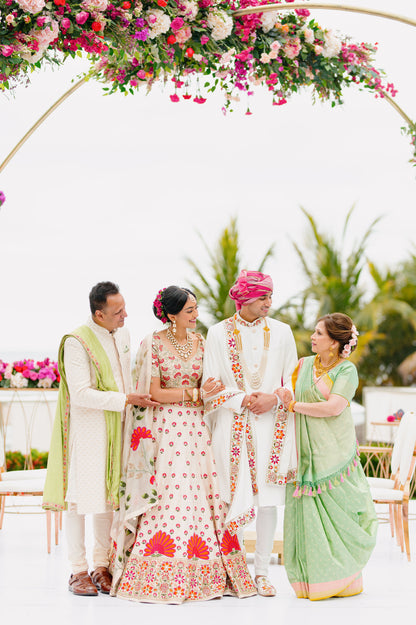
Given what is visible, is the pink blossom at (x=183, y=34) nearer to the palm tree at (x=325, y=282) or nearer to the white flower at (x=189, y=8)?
the white flower at (x=189, y=8)

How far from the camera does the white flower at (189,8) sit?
420cm

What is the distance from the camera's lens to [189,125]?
18266mm

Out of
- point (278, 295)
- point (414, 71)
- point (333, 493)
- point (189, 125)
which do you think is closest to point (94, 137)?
point (189, 125)

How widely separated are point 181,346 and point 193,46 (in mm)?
1677

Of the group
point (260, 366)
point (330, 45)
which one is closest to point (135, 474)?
point (260, 366)

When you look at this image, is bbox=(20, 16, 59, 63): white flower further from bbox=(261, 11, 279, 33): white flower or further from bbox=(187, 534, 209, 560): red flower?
bbox=(187, 534, 209, 560): red flower

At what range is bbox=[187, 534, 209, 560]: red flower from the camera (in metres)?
4.24

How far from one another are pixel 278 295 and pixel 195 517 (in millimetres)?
11981

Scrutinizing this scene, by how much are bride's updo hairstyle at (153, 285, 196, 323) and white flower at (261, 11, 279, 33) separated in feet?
5.39

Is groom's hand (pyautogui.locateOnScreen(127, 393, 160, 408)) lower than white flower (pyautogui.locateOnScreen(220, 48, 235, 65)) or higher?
lower

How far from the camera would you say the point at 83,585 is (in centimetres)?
434

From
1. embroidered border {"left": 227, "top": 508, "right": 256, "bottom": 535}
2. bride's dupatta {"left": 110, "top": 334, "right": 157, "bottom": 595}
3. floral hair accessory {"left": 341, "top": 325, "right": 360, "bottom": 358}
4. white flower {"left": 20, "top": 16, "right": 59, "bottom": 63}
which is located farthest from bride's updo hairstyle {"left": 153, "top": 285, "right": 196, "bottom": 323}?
white flower {"left": 20, "top": 16, "right": 59, "bottom": 63}

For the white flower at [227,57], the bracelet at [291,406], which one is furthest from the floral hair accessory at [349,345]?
the white flower at [227,57]

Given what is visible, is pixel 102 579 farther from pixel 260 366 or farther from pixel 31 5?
pixel 31 5
